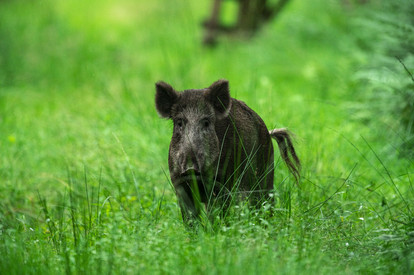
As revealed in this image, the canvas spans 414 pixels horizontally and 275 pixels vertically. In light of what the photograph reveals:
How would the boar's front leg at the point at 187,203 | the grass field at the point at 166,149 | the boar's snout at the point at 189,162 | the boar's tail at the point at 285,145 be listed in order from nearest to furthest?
the grass field at the point at 166,149, the boar's snout at the point at 189,162, the boar's front leg at the point at 187,203, the boar's tail at the point at 285,145

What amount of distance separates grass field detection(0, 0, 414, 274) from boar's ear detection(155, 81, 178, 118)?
73cm

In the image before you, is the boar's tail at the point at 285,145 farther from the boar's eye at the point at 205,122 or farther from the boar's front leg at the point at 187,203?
the boar's front leg at the point at 187,203

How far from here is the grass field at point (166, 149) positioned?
362 cm

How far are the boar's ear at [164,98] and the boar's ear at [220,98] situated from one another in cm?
29

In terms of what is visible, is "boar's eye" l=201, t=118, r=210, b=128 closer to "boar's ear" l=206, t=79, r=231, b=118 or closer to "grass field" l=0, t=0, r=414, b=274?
"boar's ear" l=206, t=79, r=231, b=118

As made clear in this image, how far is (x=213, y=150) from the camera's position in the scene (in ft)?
13.4

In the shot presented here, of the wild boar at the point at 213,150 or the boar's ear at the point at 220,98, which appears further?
the boar's ear at the point at 220,98

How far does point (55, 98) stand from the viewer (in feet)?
32.9

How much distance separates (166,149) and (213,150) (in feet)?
6.21

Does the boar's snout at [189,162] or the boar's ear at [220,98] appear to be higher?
the boar's ear at [220,98]

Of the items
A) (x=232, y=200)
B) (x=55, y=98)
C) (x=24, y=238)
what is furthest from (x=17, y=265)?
(x=55, y=98)

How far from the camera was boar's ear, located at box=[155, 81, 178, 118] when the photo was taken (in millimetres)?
4342

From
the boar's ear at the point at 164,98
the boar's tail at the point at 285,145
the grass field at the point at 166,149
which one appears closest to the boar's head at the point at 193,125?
the boar's ear at the point at 164,98

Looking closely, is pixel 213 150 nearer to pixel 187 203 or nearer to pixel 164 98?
pixel 187 203
